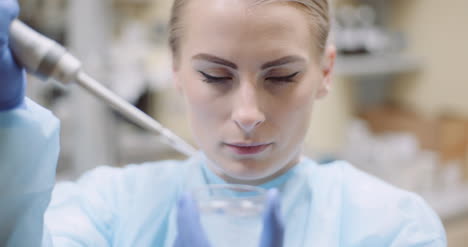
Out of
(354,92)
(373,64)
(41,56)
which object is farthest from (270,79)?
(354,92)

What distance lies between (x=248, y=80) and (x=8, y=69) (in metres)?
0.30

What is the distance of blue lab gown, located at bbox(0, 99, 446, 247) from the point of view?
594mm

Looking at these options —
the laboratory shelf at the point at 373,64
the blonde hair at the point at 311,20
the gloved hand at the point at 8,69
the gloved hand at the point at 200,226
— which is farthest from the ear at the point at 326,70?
the laboratory shelf at the point at 373,64

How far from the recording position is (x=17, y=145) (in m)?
0.56

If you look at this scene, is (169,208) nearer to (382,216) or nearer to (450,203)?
(382,216)

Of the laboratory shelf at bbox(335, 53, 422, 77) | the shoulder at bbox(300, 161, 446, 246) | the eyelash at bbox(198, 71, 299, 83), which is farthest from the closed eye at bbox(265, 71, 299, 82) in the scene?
the laboratory shelf at bbox(335, 53, 422, 77)

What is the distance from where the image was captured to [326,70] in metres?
0.82

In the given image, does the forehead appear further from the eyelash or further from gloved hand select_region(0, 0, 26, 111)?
gloved hand select_region(0, 0, 26, 111)

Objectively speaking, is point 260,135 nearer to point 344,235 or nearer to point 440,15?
point 344,235

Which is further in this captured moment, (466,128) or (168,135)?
(466,128)

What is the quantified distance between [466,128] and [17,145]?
2027 millimetres

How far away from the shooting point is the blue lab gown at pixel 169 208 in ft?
1.95

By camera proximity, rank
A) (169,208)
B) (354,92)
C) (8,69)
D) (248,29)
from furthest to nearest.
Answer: (354,92), (169,208), (248,29), (8,69)

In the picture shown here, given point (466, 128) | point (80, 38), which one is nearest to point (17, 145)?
point (80, 38)
